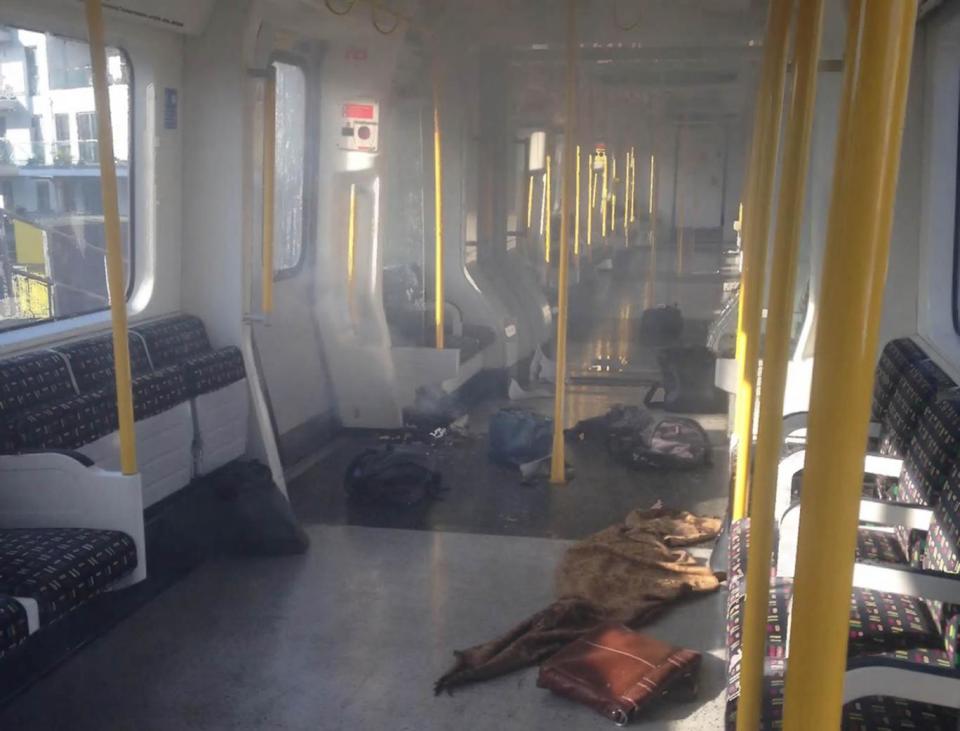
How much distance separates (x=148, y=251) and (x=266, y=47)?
1.26 m

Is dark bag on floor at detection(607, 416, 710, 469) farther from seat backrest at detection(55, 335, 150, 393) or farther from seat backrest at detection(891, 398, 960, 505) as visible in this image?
seat backrest at detection(55, 335, 150, 393)

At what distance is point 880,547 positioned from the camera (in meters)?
3.40

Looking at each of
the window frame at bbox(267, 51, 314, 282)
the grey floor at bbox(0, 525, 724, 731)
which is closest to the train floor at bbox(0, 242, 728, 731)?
the grey floor at bbox(0, 525, 724, 731)

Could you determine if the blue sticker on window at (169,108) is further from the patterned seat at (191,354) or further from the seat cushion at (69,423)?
the seat cushion at (69,423)

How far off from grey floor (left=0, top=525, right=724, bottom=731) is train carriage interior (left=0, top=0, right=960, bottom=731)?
2cm

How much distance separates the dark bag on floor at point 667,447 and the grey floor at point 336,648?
134cm

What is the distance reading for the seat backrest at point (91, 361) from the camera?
403cm

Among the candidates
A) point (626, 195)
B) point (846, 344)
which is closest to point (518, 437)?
point (626, 195)

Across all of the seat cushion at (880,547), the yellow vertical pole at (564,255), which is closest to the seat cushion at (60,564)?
the seat cushion at (880,547)

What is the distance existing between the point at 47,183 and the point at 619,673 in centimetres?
266

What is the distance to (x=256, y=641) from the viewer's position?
3693mm

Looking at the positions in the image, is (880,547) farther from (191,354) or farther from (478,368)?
(478,368)

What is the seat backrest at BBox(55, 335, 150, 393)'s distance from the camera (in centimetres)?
403

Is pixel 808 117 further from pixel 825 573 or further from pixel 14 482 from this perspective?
pixel 14 482
